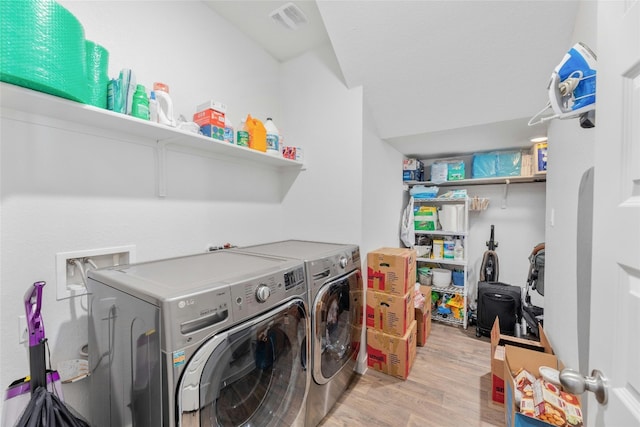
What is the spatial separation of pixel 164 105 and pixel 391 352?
230 centimetres

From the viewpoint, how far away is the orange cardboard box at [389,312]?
196 cm

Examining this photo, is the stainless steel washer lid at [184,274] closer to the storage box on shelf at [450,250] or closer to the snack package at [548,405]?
the snack package at [548,405]

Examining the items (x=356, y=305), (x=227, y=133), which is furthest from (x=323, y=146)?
(x=356, y=305)

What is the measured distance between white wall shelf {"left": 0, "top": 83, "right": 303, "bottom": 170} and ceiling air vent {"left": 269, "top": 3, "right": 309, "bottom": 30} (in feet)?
3.34

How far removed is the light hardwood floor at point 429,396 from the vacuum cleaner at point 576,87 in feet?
5.82

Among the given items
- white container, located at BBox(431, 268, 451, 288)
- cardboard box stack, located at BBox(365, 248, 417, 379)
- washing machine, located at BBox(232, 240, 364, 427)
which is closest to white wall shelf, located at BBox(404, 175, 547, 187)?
white container, located at BBox(431, 268, 451, 288)

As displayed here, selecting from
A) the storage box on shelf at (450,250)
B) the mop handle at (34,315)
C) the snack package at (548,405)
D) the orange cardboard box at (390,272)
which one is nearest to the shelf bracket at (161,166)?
the mop handle at (34,315)

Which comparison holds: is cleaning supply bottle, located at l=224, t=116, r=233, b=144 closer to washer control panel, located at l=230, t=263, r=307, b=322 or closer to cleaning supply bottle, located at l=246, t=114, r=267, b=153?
cleaning supply bottle, located at l=246, t=114, r=267, b=153

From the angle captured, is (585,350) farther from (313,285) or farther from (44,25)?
(44,25)

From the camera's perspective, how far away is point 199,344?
805 mm

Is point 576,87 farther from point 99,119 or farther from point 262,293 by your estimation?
point 99,119

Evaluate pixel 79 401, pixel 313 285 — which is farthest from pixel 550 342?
pixel 79 401

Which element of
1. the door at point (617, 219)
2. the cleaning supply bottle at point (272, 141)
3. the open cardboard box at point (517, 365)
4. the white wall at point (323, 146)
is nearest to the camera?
the door at point (617, 219)

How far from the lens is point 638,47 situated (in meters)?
0.45
